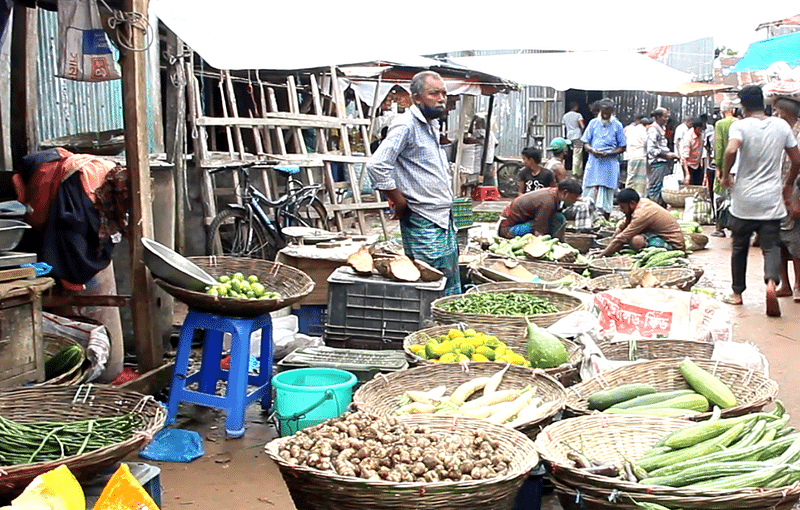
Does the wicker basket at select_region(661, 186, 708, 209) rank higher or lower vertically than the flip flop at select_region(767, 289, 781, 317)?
higher

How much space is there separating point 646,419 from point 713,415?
31 centimetres

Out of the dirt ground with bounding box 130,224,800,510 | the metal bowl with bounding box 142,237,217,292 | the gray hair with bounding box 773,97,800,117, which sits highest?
the gray hair with bounding box 773,97,800,117

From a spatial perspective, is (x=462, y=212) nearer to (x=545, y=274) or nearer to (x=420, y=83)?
(x=545, y=274)

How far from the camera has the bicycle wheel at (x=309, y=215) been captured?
10.6m

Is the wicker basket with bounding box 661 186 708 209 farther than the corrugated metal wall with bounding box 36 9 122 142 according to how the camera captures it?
Yes

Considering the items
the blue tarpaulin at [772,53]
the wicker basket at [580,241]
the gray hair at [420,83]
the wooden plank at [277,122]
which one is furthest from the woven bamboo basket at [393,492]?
the blue tarpaulin at [772,53]

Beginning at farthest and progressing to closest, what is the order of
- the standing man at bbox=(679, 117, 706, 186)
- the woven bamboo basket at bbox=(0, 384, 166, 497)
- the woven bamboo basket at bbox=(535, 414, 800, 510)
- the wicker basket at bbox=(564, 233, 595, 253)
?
the standing man at bbox=(679, 117, 706, 186) < the wicker basket at bbox=(564, 233, 595, 253) < the woven bamboo basket at bbox=(0, 384, 166, 497) < the woven bamboo basket at bbox=(535, 414, 800, 510)

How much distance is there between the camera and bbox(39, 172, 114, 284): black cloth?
5250mm

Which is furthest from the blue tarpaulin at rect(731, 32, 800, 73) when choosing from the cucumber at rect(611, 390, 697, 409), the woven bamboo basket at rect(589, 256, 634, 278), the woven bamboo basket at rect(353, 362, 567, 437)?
the woven bamboo basket at rect(353, 362, 567, 437)

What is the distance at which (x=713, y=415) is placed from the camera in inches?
142

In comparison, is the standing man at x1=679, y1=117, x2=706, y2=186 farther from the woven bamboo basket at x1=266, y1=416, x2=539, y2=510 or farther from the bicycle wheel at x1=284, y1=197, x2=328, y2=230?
the woven bamboo basket at x1=266, y1=416, x2=539, y2=510

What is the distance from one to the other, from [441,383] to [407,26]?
14.1ft

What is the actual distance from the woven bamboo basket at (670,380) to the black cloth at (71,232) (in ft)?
10.5

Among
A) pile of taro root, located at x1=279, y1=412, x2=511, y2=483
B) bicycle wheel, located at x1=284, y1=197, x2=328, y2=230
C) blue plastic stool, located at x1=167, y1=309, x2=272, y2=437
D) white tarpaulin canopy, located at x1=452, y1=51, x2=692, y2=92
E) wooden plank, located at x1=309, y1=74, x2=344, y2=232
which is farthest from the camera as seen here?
wooden plank, located at x1=309, y1=74, x2=344, y2=232
